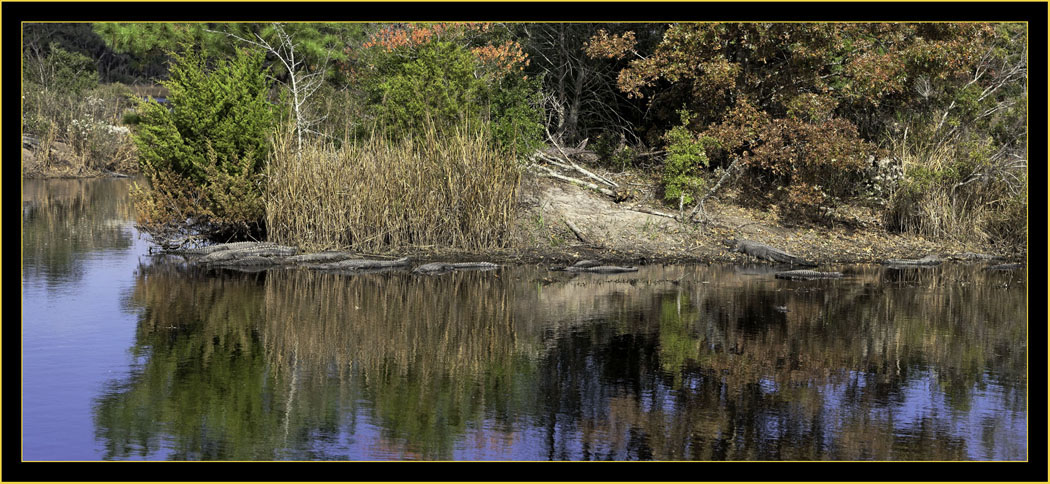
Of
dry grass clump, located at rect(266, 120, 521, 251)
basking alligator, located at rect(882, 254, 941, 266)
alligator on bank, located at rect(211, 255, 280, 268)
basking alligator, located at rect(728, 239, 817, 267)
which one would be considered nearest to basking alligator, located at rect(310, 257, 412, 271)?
alligator on bank, located at rect(211, 255, 280, 268)

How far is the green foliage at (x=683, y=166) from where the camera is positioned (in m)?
19.1

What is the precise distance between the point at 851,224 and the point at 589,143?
6.05m

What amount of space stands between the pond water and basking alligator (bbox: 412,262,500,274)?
25cm

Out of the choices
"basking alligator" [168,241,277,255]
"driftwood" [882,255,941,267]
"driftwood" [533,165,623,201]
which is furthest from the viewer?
"driftwood" [533,165,623,201]

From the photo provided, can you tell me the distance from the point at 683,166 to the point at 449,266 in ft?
17.8

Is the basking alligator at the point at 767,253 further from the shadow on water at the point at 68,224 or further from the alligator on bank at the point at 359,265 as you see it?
the shadow on water at the point at 68,224

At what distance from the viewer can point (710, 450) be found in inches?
299

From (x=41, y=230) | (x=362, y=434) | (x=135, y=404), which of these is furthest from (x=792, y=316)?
(x=41, y=230)

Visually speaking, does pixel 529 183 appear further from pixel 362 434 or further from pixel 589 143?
pixel 362 434

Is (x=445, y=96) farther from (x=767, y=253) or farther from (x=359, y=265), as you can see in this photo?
(x=767, y=253)

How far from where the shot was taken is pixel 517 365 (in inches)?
397

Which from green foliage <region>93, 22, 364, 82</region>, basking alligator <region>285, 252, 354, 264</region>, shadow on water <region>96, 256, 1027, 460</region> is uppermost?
green foliage <region>93, 22, 364, 82</region>

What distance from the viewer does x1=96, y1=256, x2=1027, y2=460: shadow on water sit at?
7.73 metres

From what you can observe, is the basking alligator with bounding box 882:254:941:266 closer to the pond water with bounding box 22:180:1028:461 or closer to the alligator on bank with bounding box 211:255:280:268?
the pond water with bounding box 22:180:1028:461
